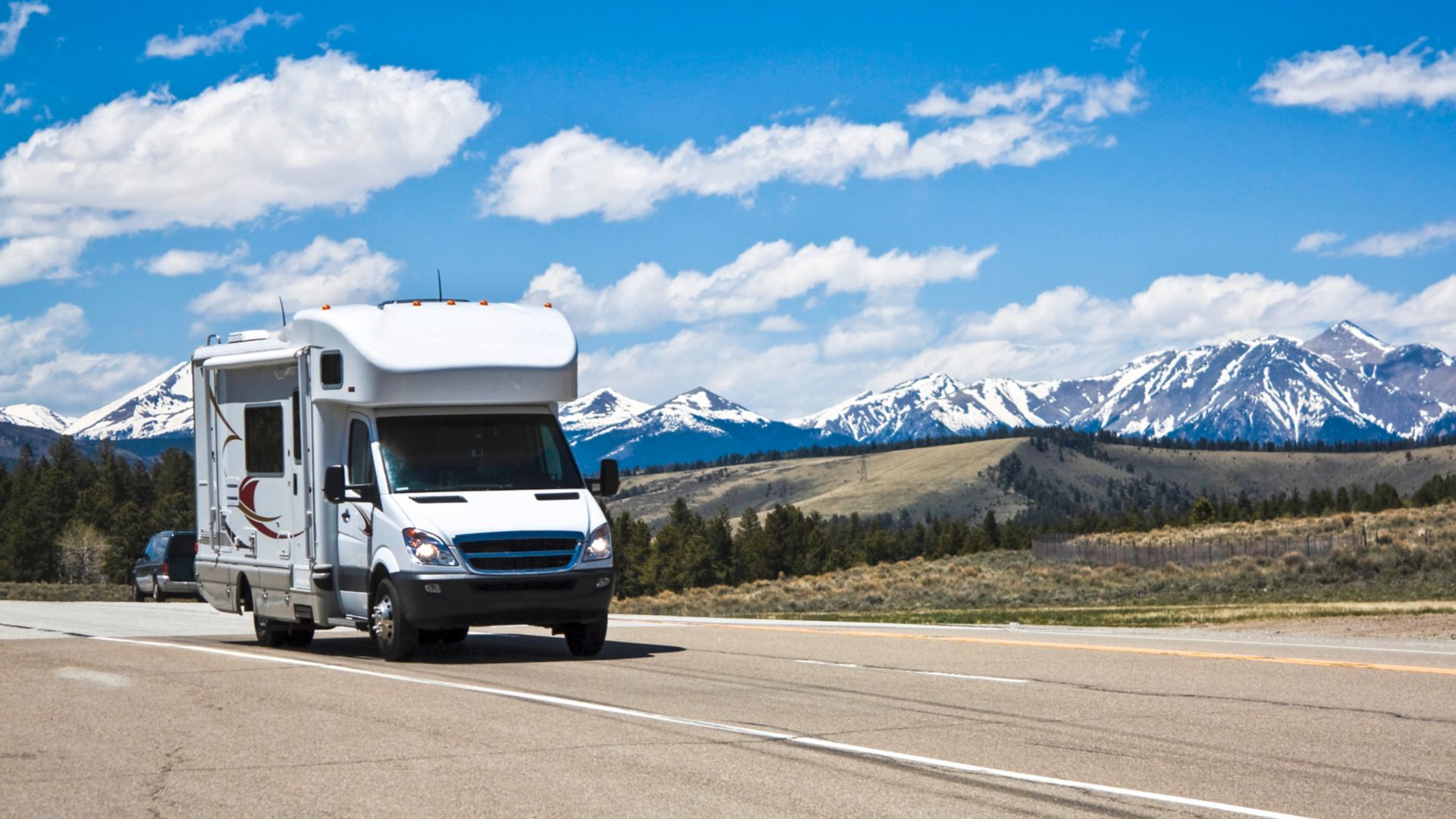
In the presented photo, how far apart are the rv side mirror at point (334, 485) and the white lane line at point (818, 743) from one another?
1.73 metres

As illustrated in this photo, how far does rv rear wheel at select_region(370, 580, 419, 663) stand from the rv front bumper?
207 millimetres

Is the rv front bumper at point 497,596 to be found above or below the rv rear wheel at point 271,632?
above

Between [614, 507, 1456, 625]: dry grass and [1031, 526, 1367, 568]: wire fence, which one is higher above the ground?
[1031, 526, 1367, 568]: wire fence

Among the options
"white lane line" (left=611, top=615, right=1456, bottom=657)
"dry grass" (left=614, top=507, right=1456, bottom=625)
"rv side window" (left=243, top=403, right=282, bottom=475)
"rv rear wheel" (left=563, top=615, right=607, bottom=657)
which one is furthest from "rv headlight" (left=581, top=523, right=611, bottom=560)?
"dry grass" (left=614, top=507, right=1456, bottom=625)

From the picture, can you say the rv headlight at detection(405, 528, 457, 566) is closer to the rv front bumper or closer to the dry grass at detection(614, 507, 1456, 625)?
the rv front bumper

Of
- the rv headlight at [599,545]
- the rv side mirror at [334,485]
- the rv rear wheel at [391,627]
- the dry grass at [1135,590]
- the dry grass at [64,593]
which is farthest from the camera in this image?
the dry grass at [64,593]

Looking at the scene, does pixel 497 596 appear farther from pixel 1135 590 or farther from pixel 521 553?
pixel 1135 590

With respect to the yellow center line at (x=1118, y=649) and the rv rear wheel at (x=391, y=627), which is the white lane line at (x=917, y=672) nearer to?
the yellow center line at (x=1118, y=649)

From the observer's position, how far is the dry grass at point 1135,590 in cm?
3306

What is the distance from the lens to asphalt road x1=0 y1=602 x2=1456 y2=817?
27.1ft

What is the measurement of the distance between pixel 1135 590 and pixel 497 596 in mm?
33190

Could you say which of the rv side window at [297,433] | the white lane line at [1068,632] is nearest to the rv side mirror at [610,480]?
the rv side window at [297,433]

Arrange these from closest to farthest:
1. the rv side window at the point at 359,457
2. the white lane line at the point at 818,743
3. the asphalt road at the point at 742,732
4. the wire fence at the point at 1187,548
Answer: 1. the white lane line at the point at 818,743
2. the asphalt road at the point at 742,732
3. the rv side window at the point at 359,457
4. the wire fence at the point at 1187,548

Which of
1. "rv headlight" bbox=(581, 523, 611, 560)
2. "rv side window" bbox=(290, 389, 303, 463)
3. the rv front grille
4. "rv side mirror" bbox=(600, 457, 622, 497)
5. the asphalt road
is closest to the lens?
the asphalt road
